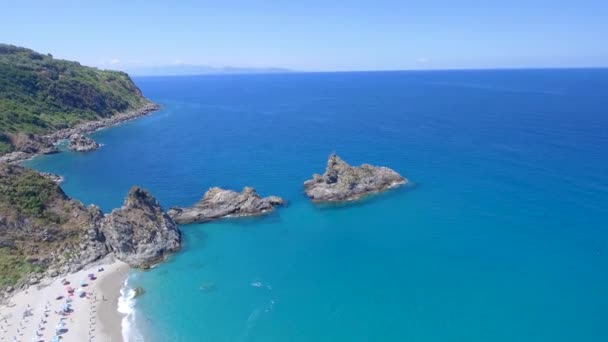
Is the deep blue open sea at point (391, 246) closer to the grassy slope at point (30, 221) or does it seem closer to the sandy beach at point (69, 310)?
the sandy beach at point (69, 310)

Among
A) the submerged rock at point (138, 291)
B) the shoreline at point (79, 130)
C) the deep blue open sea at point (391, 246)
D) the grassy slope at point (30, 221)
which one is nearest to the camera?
the deep blue open sea at point (391, 246)

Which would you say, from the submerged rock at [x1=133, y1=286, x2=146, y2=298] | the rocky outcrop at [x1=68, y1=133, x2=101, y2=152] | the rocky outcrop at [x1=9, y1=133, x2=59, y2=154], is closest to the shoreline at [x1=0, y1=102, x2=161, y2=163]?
the rocky outcrop at [x1=9, y1=133, x2=59, y2=154]

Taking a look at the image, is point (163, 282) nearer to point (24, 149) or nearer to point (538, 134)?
point (24, 149)

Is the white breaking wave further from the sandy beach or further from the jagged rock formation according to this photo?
the jagged rock formation

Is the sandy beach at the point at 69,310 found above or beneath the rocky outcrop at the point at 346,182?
beneath

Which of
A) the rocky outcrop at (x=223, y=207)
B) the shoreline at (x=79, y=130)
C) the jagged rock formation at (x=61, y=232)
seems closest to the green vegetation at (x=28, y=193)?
the jagged rock formation at (x=61, y=232)

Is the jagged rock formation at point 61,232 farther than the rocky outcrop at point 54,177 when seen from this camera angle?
No

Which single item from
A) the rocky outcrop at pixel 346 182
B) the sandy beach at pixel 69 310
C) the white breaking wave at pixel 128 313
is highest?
the rocky outcrop at pixel 346 182
